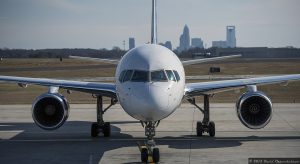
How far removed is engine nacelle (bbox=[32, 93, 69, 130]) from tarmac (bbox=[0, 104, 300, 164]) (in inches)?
35.6

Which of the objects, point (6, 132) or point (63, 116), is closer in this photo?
point (63, 116)

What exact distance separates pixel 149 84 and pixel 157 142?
4746 mm

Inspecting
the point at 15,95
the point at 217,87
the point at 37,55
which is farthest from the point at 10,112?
the point at 37,55

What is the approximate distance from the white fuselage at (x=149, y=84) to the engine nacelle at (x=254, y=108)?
3090 mm

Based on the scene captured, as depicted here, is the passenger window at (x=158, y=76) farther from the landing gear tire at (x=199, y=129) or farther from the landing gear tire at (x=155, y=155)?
the landing gear tire at (x=199, y=129)

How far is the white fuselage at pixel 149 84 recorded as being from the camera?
535 inches

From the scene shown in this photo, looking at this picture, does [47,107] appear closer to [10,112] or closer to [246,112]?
[246,112]

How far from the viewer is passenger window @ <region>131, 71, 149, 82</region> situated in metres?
14.2

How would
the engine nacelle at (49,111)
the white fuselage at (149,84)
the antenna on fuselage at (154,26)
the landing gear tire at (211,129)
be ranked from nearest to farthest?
the white fuselage at (149,84)
the engine nacelle at (49,111)
the landing gear tire at (211,129)
the antenna on fuselage at (154,26)

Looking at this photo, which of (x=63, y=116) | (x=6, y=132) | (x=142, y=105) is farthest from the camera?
(x=6, y=132)

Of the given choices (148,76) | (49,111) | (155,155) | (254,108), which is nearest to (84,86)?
(49,111)

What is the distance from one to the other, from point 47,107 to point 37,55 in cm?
15361

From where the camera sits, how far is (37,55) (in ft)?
549

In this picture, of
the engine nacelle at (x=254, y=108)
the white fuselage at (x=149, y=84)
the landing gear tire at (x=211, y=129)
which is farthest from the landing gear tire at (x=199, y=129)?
the white fuselage at (x=149, y=84)
